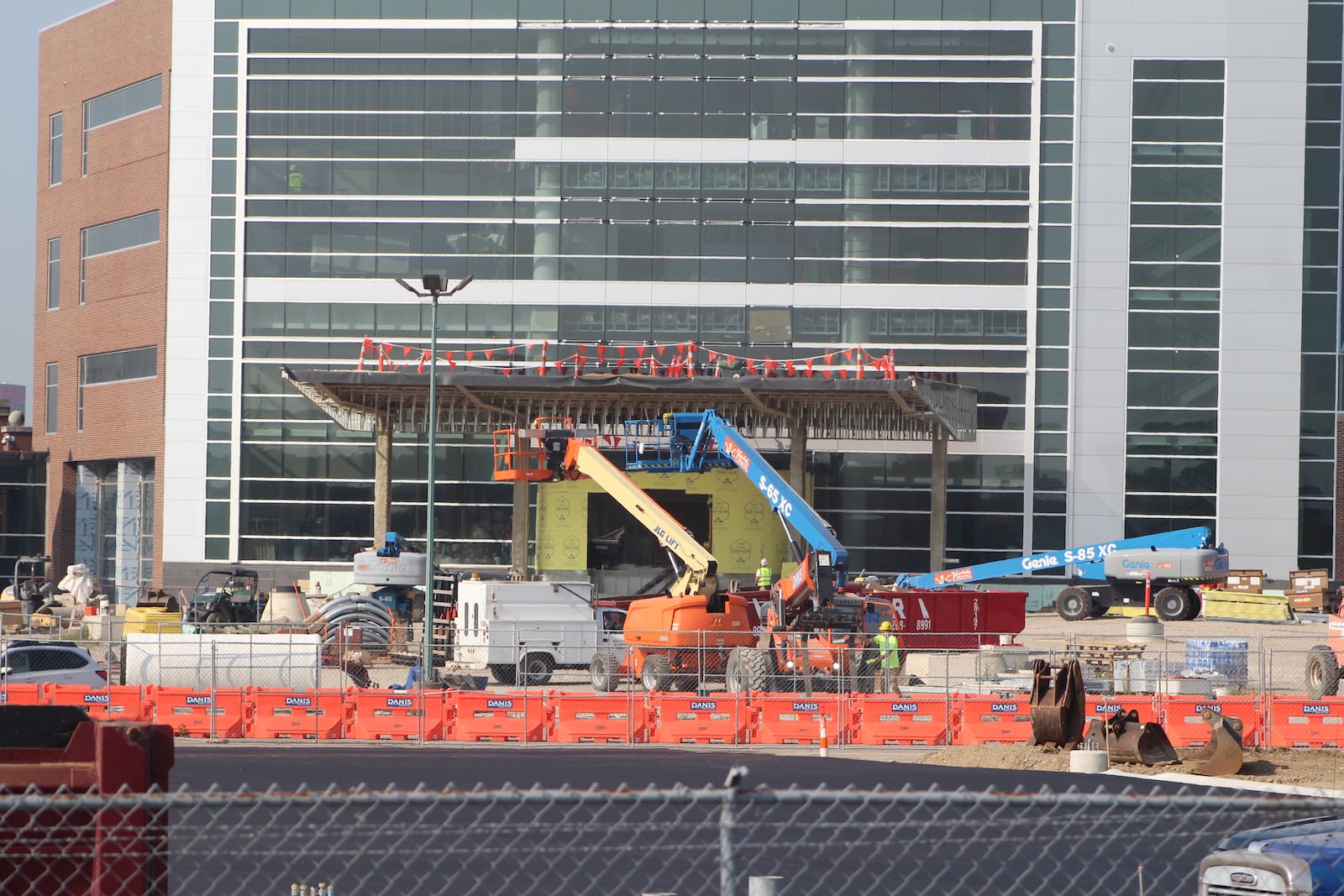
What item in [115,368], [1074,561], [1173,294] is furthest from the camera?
[115,368]

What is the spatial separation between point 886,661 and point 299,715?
1023 cm

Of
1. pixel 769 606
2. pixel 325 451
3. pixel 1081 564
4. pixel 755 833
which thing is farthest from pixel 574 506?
pixel 755 833

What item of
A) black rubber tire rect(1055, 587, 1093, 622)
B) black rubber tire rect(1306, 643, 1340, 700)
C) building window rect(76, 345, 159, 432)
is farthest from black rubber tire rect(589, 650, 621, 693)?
building window rect(76, 345, 159, 432)

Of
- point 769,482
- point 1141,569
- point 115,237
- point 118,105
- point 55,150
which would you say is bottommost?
point 1141,569

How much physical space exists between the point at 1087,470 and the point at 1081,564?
9317 mm

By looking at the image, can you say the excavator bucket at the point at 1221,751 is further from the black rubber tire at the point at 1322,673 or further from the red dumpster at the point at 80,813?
the red dumpster at the point at 80,813

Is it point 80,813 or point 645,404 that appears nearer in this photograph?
point 80,813

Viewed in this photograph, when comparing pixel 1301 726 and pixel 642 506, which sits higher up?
pixel 642 506

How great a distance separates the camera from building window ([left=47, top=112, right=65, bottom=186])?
60.5 metres

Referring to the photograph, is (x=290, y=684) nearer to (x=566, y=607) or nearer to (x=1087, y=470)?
(x=566, y=607)

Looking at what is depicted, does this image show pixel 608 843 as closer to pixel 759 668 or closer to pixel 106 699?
pixel 759 668

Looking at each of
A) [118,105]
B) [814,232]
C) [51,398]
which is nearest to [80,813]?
[814,232]

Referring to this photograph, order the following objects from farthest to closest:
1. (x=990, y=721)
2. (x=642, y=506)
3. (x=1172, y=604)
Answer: (x=1172, y=604)
(x=642, y=506)
(x=990, y=721)

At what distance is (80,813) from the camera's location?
5.71 metres
